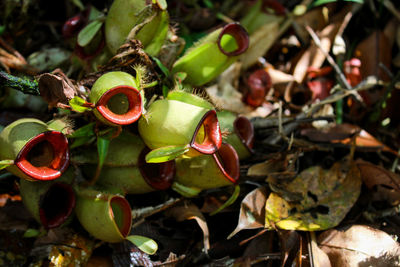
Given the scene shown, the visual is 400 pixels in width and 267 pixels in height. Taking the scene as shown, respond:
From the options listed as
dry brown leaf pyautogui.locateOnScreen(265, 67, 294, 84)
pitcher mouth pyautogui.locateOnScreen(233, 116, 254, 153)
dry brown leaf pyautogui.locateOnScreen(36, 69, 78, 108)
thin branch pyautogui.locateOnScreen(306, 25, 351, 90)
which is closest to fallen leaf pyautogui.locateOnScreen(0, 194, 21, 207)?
dry brown leaf pyautogui.locateOnScreen(36, 69, 78, 108)

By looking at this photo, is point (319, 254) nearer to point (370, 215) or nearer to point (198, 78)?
point (370, 215)

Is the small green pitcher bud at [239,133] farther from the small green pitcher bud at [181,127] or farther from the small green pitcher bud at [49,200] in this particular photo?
the small green pitcher bud at [49,200]

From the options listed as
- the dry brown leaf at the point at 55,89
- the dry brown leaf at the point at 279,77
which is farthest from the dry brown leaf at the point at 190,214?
the dry brown leaf at the point at 279,77

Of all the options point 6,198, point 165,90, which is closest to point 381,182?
point 165,90

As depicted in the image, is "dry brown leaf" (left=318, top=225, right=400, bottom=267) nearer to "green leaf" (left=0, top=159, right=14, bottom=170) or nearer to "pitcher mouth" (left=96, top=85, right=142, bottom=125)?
"pitcher mouth" (left=96, top=85, right=142, bottom=125)

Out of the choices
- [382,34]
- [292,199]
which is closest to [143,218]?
[292,199]
